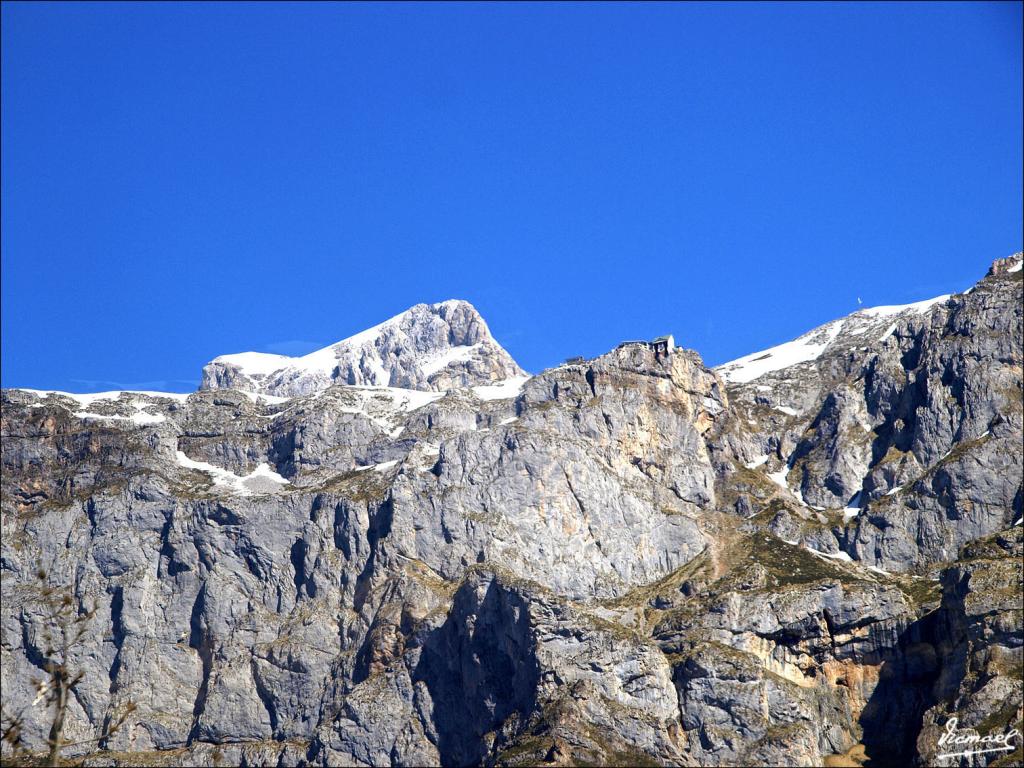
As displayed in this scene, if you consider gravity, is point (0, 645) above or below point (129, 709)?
above

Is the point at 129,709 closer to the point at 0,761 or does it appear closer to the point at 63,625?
the point at 63,625

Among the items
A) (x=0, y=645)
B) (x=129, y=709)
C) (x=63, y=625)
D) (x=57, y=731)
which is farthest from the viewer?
(x=0, y=645)

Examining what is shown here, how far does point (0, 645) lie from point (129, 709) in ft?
26.4

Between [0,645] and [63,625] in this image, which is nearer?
[63,625]

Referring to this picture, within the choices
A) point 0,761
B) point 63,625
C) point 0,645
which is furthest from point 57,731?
point 0,761

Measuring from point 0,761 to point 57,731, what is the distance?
17.1 meters

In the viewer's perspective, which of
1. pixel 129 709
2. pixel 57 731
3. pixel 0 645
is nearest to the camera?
pixel 57 731

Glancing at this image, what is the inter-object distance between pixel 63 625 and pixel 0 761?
14818mm

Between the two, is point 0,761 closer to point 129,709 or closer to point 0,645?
point 0,645

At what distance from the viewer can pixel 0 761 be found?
55.3 metres

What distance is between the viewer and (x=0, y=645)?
52.3m

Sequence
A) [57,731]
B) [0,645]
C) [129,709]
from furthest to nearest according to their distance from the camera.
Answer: [0,645] → [129,709] → [57,731]

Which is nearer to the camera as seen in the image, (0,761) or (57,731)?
(57,731)

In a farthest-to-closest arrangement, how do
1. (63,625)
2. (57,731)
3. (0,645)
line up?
1. (0,645)
2. (63,625)
3. (57,731)
